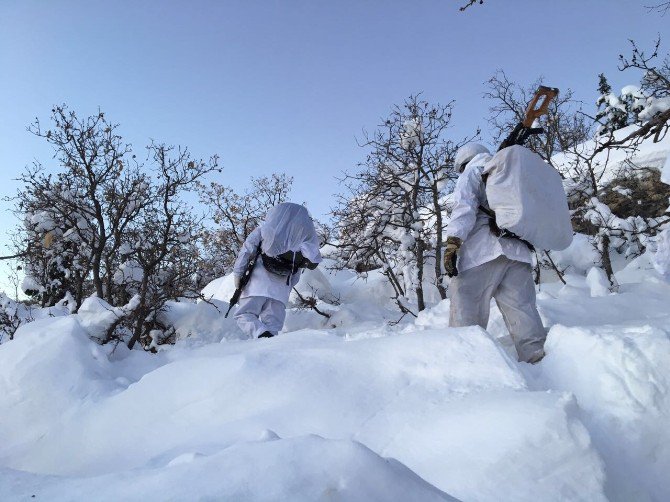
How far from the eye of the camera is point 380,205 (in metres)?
9.41

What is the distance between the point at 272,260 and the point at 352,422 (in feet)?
11.2

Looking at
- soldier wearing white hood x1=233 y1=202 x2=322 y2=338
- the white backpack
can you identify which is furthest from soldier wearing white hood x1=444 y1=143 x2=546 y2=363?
soldier wearing white hood x1=233 y1=202 x2=322 y2=338

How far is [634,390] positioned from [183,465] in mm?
1515

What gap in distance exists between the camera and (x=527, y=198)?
2.62m

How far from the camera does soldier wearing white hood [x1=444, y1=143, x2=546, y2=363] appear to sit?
2.74 m

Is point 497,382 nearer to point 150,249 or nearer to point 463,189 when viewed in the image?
point 463,189

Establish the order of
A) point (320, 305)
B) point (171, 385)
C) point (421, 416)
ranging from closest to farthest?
point (421, 416) → point (171, 385) → point (320, 305)

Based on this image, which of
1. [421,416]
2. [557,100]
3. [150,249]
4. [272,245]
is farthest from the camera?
[557,100]

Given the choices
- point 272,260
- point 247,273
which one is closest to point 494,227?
point 272,260

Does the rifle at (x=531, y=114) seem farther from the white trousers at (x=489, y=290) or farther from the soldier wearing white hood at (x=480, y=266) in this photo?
the white trousers at (x=489, y=290)

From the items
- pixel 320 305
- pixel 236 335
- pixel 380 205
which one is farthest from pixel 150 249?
pixel 380 205

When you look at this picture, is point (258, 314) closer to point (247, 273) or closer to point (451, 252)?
point (247, 273)

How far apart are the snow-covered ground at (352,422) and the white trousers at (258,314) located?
2222 millimetres

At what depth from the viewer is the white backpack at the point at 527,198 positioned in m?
2.63
